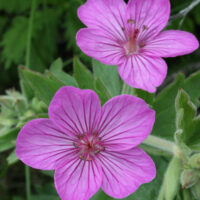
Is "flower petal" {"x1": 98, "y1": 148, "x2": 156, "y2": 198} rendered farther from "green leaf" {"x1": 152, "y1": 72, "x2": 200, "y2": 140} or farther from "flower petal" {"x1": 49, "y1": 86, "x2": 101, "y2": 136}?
"green leaf" {"x1": 152, "y1": 72, "x2": 200, "y2": 140}

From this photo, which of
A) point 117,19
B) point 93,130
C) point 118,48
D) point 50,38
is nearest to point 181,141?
point 93,130

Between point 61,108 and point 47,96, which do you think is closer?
point 61,108

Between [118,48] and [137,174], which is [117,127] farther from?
[118,48]

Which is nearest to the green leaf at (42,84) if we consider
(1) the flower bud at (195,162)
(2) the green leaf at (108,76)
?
(2) the green leaf at (108,76)

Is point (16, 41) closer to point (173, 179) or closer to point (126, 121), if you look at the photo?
point (126, 121)

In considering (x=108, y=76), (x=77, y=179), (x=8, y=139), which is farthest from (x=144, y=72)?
(x=8, y=139)

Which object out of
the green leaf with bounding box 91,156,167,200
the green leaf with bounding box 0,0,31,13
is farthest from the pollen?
the green leaf with bounding box 0,0,31,13
